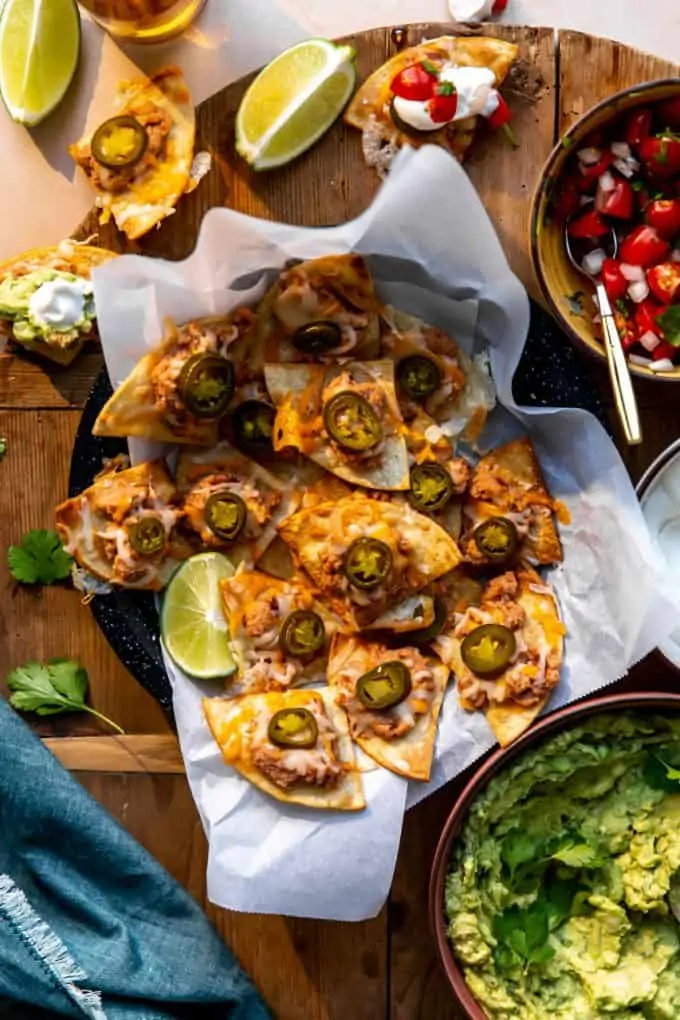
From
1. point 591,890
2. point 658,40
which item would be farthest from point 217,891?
point 658,40

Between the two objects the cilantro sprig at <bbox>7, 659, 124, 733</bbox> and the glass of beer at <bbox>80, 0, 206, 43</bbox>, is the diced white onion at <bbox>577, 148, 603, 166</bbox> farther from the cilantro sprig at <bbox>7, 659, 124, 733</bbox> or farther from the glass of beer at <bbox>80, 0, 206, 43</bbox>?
the cilantro sprig at <bbox>7, 659, 124, 733</bbox>

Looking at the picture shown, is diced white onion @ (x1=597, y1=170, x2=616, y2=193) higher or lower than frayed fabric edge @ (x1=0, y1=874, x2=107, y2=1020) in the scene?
higher

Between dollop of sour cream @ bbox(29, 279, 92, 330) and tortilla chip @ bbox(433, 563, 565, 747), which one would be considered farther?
dollop of sour cream @ bbox(29, 279, 92, 330)

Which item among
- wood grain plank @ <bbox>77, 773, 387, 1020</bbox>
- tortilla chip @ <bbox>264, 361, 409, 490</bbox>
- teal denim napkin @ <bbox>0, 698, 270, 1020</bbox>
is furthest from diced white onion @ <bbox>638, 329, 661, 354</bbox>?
teal denim napkin @ <bbox>0, 698, 270, 1020</bbox>

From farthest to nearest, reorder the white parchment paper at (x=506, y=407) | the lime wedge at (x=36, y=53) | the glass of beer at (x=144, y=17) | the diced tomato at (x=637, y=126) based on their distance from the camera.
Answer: the lime wedge at (x=36, y=53) → the glass of beer at (x=144, y=17) → the diced tomato at (x=637, y=126) → the white parchment paper at (x=506, y=407)

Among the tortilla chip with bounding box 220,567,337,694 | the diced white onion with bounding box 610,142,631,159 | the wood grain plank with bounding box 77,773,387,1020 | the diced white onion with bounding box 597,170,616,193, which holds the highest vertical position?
the diced white onion with bounding box 610,142,631,159

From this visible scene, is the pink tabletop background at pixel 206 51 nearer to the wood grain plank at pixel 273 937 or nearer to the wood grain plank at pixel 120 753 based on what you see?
the wood grain plank at pixel 120 753

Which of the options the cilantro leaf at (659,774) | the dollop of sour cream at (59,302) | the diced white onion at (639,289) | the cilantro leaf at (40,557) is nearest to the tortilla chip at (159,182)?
the dollop of sour cream at (59,302)
